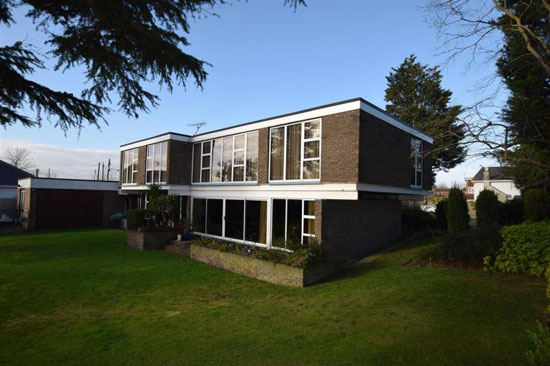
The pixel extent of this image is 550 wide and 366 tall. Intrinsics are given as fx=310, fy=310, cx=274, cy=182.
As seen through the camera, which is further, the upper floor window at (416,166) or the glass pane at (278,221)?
the upper floor window at (416,166)

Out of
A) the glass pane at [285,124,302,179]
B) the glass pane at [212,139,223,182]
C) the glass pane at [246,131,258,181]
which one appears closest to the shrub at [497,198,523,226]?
the glass pane at [285,124,302,179]

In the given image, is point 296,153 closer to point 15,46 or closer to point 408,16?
point 408,16

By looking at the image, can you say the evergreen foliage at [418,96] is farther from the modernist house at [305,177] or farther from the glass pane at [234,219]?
the glass pane at [234,219]

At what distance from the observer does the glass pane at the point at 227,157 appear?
1530 cm

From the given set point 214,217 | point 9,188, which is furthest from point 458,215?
point 9,188

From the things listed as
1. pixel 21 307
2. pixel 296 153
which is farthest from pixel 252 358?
pixel 296 153

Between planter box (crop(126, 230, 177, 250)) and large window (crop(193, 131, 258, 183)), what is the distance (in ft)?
11.3

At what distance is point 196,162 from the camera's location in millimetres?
17531

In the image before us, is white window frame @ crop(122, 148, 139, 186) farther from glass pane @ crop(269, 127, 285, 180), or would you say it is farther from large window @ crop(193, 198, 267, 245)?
glass pane @ crop(269, 127, 285, 180)

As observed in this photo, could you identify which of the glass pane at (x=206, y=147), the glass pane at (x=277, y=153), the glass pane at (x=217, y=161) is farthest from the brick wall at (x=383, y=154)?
the glass pane at (x=206, y=147)

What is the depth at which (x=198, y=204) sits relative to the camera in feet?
55.9

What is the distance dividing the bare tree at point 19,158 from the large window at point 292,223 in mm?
80626

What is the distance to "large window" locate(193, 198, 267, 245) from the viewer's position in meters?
13.4

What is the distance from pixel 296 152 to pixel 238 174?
3.75m
